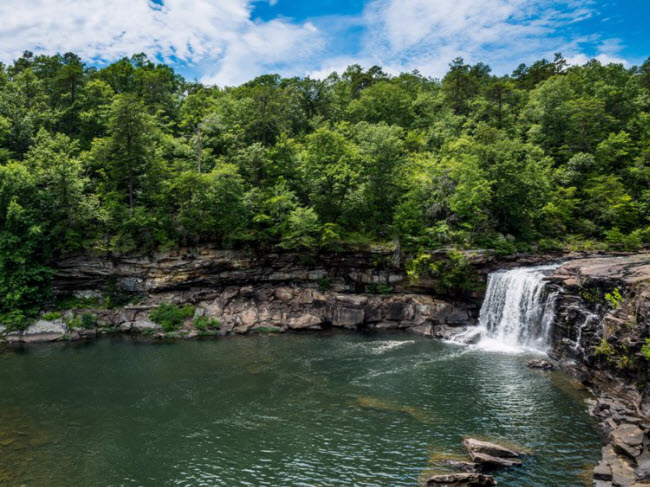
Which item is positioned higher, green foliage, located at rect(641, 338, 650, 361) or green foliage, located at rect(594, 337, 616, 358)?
green foliage, located at rect(641, 338, 650, 361)

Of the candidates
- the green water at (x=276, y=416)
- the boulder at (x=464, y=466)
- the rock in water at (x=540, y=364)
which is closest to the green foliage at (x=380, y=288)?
the green water at (x=276, y=416)

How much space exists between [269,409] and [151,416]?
5.97 meters

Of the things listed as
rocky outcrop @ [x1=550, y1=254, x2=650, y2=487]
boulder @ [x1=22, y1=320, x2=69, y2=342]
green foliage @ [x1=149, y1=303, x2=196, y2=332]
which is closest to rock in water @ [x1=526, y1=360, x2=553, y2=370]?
rocky outcrop @ [x1=550, y1=254, x2=650, y2=487]

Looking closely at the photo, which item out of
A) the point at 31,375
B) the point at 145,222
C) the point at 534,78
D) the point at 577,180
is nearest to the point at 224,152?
the point at 145,222

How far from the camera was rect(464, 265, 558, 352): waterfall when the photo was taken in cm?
2924

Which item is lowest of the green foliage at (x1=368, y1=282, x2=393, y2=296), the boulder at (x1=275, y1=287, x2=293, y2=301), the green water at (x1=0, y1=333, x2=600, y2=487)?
the green water at (x1=0, y1=333, x2=600, y2=487)

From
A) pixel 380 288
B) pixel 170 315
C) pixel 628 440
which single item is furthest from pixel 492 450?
pixel 170 315

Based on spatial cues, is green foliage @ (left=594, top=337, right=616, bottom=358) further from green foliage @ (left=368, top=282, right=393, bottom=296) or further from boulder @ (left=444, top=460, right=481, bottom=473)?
green foliage @ (left=368, top=282, right=393, bottom=296)

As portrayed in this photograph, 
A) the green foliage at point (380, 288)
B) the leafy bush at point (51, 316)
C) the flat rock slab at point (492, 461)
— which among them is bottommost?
the flat rock slab at point (492, 461)

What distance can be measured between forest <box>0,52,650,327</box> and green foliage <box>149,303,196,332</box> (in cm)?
568

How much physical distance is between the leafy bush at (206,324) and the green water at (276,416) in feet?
14.8

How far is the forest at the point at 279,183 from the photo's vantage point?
35312mm

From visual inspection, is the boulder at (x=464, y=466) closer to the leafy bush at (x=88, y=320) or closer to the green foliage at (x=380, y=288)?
the green foliage at (x=380, y=288)

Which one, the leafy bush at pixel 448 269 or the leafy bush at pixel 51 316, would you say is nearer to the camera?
the leafy bush at pixel 51 316
